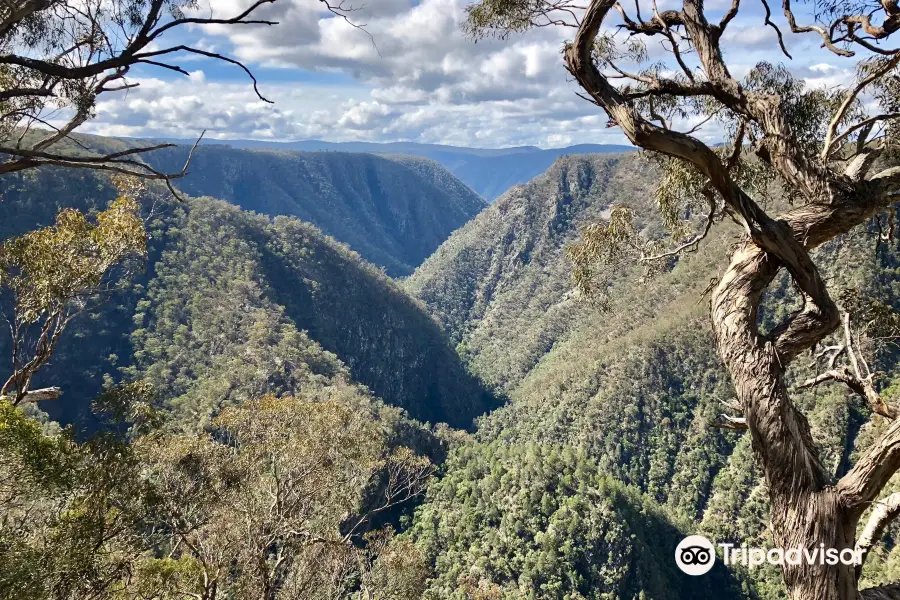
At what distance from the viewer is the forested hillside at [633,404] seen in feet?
118

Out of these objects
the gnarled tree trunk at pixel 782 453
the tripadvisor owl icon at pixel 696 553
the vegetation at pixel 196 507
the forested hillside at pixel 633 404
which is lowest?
the forested hillside at pixel 633 404

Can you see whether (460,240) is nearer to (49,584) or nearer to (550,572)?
(550,572)

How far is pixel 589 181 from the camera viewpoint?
12219 centimetres

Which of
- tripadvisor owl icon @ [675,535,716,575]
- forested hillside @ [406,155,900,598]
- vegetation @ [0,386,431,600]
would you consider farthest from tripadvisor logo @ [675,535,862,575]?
vegetation @ [0,386,431,600]

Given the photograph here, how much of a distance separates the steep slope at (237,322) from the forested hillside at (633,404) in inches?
590

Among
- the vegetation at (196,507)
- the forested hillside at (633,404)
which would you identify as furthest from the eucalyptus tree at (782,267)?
the vegetation at (196,507)

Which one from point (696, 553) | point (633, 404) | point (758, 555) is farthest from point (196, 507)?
point (633, 404)

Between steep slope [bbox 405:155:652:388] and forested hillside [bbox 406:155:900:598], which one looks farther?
steep slope [bbox 405:155:652:388]

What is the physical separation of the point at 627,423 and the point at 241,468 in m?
55.1

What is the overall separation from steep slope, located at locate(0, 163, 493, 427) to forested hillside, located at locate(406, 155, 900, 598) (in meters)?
15.0

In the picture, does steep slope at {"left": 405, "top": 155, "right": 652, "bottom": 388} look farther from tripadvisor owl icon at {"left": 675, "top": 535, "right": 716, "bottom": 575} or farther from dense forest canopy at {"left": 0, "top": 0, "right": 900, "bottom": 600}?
tripadvisor owl icon at {"left": 675, "top": 535, "right": 716, "bottom": 575}

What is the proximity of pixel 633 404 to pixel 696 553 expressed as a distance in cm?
5943

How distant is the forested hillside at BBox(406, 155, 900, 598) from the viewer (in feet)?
118

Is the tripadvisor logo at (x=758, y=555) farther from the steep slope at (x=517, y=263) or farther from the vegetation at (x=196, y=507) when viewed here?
the steep slope at (x=517, y=263)
